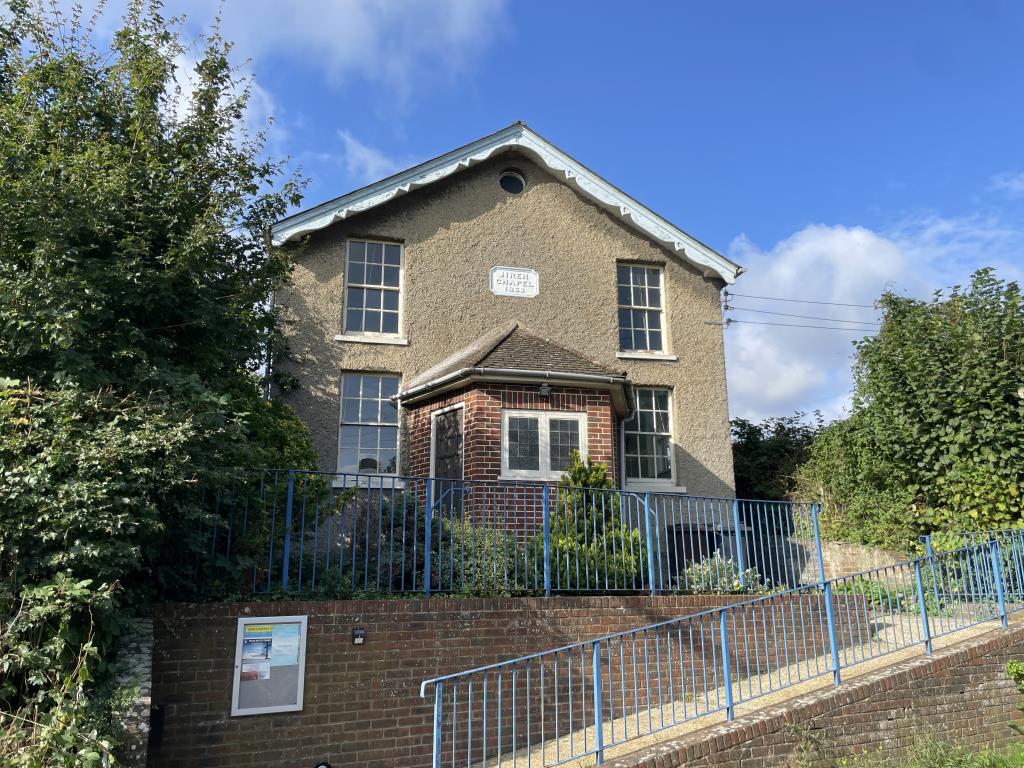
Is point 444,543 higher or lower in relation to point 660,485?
lower

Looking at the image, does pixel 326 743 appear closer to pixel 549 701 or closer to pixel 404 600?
pixel 404 600

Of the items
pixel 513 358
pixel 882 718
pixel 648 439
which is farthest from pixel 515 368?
pixel 882 718

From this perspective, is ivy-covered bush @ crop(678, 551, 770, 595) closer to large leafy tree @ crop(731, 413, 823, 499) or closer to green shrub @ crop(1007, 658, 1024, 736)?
green shrub @ crop(1007, 658, 1024, 736)

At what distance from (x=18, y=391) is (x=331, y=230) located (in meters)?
8.65

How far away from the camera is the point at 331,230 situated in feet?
46.2

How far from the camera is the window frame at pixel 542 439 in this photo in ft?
38.3

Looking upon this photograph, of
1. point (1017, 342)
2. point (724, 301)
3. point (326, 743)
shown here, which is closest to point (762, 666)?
point (326, 743)

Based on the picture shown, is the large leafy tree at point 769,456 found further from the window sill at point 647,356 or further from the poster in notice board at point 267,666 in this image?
the poster in notice board at point 267,666

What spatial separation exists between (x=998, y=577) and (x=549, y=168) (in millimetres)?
10456

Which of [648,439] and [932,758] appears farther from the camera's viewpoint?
[648,439]

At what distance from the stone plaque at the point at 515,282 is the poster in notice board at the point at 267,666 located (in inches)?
347

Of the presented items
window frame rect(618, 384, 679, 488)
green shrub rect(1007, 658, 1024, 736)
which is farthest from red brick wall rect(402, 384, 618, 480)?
green shrub rect(1007, 658, 1024, 736)

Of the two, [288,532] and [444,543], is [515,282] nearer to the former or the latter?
[444,543]

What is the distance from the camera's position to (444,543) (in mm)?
8922
